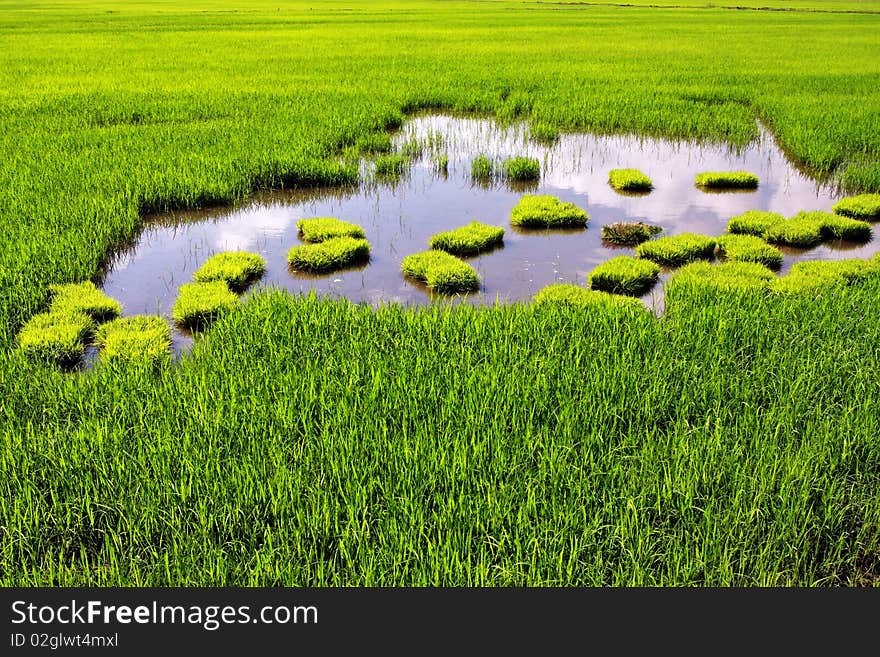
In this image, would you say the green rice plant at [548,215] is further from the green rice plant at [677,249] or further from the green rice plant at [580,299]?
the green rice plant at [580,299]

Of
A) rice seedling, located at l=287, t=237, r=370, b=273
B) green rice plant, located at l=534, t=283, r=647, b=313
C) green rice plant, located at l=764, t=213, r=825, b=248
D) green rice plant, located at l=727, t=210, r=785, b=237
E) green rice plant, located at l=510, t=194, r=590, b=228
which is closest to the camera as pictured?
green rice plant, located at l=534, t=283, r=647, b=313

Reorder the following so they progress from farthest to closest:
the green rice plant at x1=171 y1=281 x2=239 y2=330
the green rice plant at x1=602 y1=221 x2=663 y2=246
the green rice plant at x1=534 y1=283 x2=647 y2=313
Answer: the green rice plant at x1=602 y1=221 x2=663 y2=246
the green rice plant at x1=171 y1=281 x2=239 y2=330
the green rice plant at x1=534 y1=283 x2=647 y2=313

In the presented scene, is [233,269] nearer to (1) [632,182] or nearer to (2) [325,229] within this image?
(2) [325,229]

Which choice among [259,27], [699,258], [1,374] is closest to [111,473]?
[1,374]

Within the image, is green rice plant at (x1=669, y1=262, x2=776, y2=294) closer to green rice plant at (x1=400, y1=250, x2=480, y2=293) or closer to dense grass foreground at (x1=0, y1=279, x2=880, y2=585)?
dense grass foreground at (x1=0, y1=279, x2=880, y2=585)

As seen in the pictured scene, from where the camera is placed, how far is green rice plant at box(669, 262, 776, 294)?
5.39 m

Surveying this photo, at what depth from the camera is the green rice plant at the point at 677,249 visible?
6547 millimetres

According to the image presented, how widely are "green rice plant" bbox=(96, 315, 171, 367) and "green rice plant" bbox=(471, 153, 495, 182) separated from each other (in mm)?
5358

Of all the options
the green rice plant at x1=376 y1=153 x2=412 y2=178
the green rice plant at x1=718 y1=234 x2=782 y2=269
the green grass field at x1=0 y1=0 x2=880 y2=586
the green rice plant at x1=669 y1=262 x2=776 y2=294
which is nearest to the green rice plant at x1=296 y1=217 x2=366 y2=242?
the green grass field at x1=0 y1=0 x2=880 y2=586

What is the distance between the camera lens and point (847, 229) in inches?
280

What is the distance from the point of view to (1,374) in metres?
3.89

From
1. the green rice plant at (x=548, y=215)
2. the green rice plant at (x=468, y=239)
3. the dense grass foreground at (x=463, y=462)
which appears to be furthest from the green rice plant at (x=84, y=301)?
the green rice plant at (x=548, y=215)

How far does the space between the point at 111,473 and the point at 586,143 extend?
9.59 metres

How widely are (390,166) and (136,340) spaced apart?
547cm
